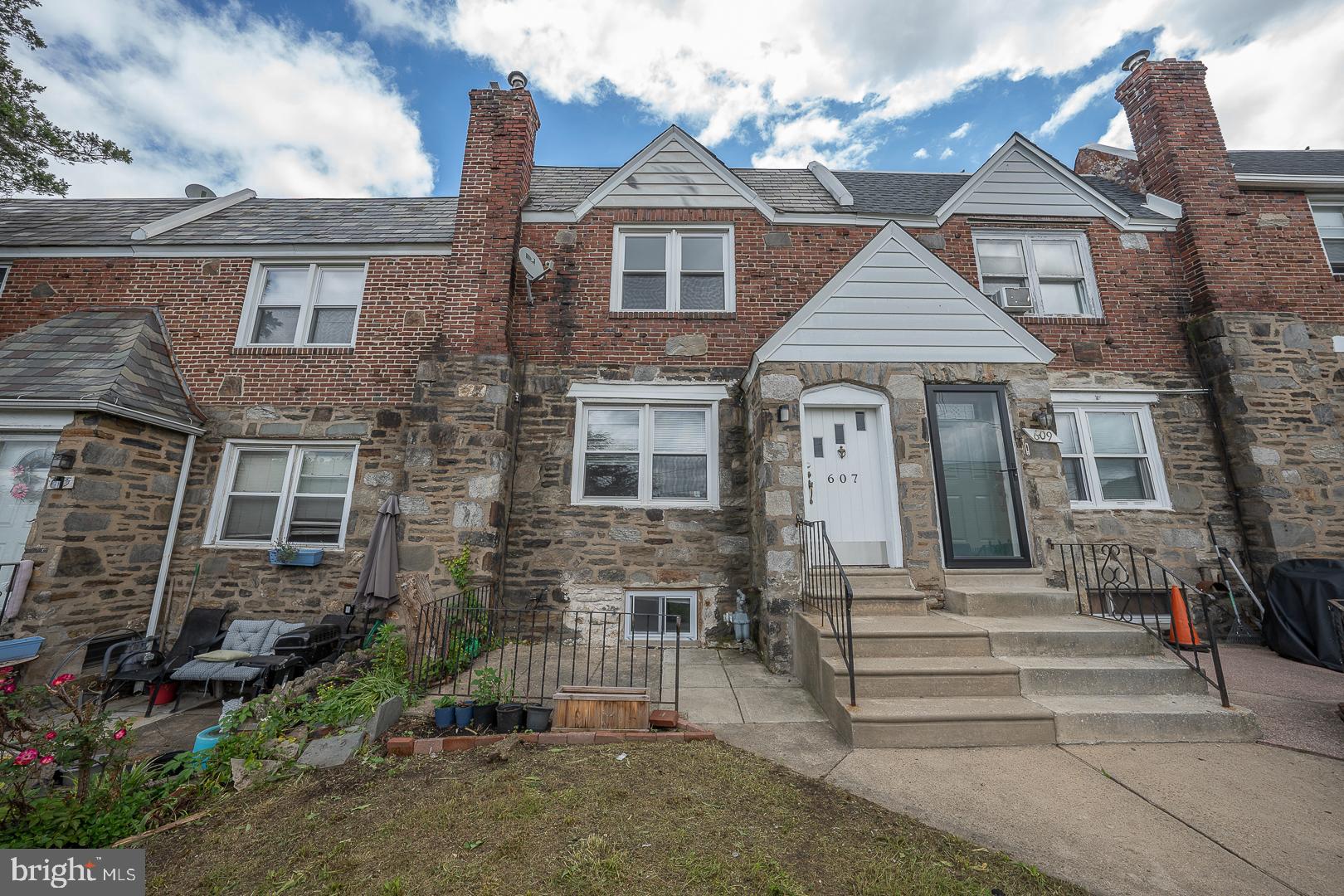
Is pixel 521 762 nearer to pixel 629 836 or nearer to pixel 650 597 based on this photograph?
Result: pixel 629 836

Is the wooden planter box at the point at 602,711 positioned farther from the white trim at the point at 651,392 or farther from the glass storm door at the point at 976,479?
the white trim at the point at 651,392

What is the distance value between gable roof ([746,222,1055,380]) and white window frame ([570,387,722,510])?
4.85 ft

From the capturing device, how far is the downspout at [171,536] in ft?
Result: 22.6

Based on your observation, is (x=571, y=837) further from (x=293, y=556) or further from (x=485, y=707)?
(x=293, y=556)

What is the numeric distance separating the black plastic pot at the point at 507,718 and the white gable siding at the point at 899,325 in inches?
189

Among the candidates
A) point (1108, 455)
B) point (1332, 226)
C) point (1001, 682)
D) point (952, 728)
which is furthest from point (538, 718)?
point (1332, 226)

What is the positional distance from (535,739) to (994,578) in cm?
540

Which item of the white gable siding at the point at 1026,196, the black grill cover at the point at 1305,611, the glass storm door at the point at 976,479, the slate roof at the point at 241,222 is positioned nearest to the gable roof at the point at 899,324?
the glass storm door at the point at 976,479

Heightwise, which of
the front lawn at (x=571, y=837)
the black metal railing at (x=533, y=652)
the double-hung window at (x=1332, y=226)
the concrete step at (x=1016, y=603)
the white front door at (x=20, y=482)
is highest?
the double-hung window at (x=1332, y=226)

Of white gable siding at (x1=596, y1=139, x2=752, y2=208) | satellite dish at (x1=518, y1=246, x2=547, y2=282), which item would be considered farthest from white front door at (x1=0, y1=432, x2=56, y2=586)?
white gable siding at (x1=596, y1=139, x2=752, y2=208)

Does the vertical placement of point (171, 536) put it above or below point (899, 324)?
below

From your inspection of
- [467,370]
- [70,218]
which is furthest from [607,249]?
[70,218]

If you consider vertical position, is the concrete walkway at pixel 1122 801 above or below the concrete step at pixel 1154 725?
below

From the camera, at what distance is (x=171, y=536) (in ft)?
23.6
